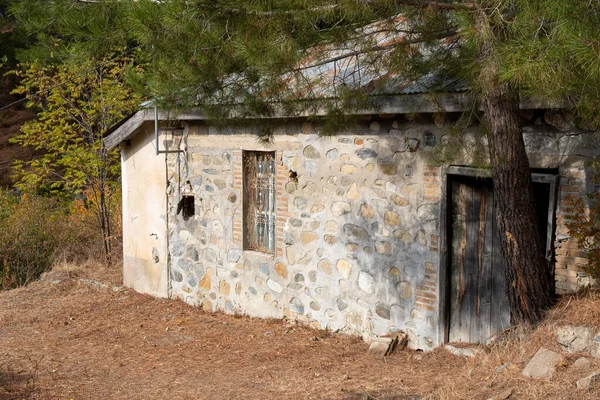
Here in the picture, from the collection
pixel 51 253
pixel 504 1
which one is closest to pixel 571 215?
pixel 504 1

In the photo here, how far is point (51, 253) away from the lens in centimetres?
1425

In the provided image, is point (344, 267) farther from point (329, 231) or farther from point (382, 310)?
point (382, 310)

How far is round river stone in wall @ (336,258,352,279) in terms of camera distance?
852 centimetres

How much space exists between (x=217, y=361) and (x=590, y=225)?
4.25 meters

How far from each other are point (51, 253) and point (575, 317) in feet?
35.5

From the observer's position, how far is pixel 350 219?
847 cm

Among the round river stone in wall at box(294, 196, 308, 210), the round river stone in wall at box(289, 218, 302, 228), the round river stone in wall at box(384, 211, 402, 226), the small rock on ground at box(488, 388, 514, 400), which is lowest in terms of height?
the small rock on ground at box(488, 388, 514, 400)

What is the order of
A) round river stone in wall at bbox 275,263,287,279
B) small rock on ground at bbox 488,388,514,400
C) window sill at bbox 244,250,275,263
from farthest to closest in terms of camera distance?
window sill at bbox 244,250,275,263
round river stone in wall at bbox 275,263,287,279
small rock on ground at bbox 488,388,514,400

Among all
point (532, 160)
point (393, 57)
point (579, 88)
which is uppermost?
point (393, 57)

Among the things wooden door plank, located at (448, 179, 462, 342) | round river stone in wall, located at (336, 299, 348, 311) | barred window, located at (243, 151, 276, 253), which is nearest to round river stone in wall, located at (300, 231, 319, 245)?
barred window, located at (243, 151, 276, 253)

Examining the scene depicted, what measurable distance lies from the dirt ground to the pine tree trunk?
0.85ft

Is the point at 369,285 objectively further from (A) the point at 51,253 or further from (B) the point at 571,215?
(A) the point at 51,253

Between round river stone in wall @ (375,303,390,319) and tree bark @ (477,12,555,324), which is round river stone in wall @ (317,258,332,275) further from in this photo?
tree bark @ (477,12,555,324)

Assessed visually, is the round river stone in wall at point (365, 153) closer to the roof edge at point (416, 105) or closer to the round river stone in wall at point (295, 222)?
the roof edge at point (416, 105)
